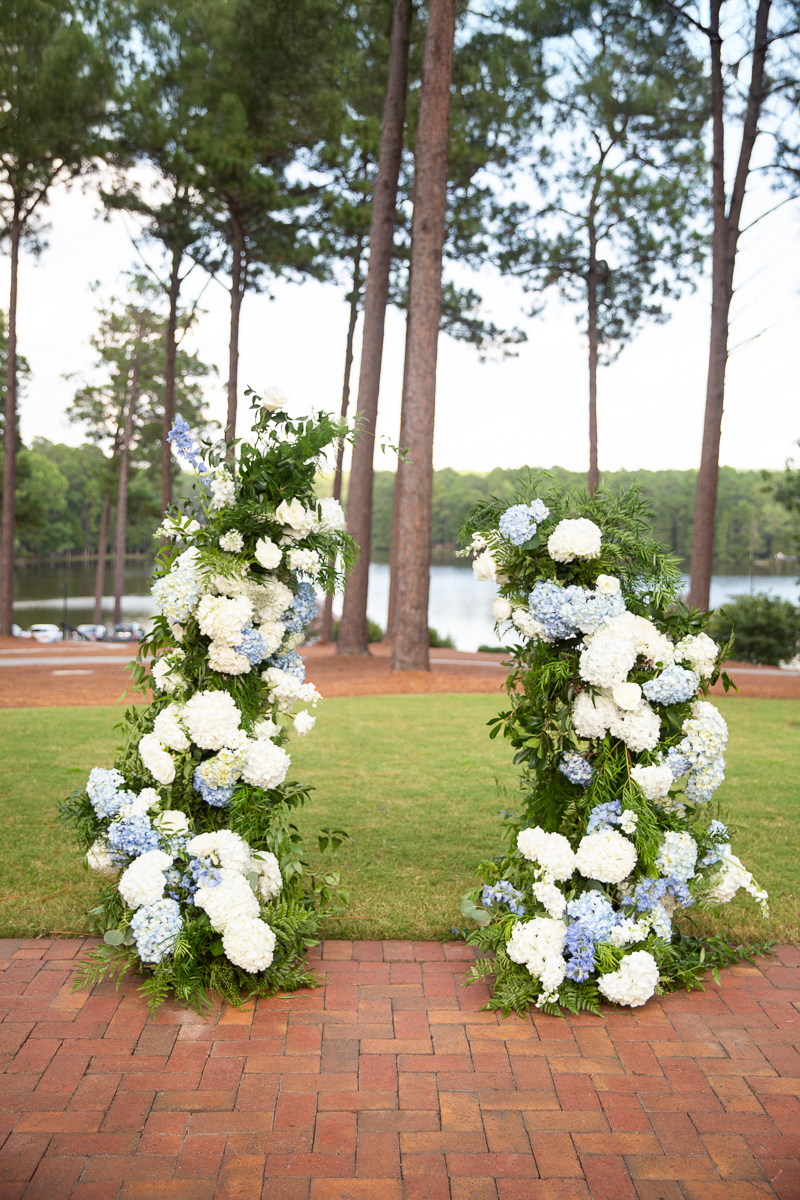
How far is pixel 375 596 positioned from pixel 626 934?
5914 cm

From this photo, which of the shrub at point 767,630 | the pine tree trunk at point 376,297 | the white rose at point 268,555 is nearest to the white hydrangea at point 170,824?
the white rose at point 268,555

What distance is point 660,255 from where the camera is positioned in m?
19.8

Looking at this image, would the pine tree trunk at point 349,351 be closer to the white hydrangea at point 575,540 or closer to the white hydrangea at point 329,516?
the white hydrangea at point 329,516

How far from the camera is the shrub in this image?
17031mm

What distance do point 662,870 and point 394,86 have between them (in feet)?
44.8

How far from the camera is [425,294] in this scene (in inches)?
447

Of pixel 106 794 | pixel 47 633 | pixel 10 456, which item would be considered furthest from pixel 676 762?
pixel 47 633

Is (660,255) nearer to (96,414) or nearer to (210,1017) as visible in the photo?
(210,1017)

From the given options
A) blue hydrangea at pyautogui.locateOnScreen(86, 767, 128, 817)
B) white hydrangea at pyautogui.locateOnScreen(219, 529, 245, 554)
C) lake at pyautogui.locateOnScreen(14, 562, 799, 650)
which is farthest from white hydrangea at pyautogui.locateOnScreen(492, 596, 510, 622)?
lake at pyautogui.locateOnScreen(14, 562, 799, 650)

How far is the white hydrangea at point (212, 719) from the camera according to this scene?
3250 mm

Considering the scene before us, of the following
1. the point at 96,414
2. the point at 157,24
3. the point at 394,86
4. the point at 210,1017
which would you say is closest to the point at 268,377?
the point at 210,1017

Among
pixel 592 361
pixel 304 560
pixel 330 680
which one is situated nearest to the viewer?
pixel 304 560

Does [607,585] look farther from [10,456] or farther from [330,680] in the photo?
[10,456]

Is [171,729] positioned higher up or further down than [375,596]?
higher up
